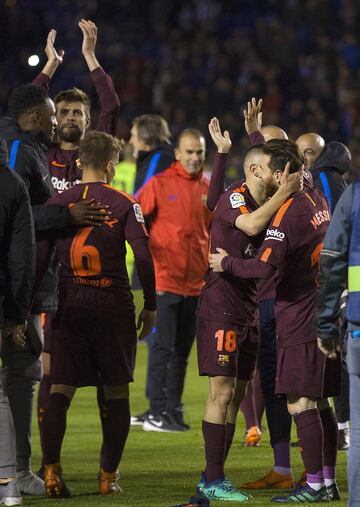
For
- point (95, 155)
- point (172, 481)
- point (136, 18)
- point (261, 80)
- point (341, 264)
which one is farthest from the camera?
point (136, 18)

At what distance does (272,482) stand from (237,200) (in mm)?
1619

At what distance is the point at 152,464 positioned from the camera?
790cm

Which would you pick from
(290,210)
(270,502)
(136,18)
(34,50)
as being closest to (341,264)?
(290,210)

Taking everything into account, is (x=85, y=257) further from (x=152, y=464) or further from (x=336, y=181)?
(x=336, y=181)

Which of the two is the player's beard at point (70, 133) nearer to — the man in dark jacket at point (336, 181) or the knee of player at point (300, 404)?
the man in dark jacket at point (336, 181)

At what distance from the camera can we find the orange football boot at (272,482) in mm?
6883

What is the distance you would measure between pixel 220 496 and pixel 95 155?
195cm

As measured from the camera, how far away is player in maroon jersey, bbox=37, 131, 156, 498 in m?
6.58

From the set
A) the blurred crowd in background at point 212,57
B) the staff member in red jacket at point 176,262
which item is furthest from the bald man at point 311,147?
the blurred crowd in background at point 212,57

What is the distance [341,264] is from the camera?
5.21 meters

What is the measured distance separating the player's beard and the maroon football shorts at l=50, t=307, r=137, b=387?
1.63 m

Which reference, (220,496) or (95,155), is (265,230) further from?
(220,496)

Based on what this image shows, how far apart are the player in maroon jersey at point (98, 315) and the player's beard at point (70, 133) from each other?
3.93 ft

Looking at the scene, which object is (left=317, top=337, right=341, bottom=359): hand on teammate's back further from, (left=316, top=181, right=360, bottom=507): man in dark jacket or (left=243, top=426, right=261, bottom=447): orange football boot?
(left=243, top=426, right=261, bottom=447): orange football boot
